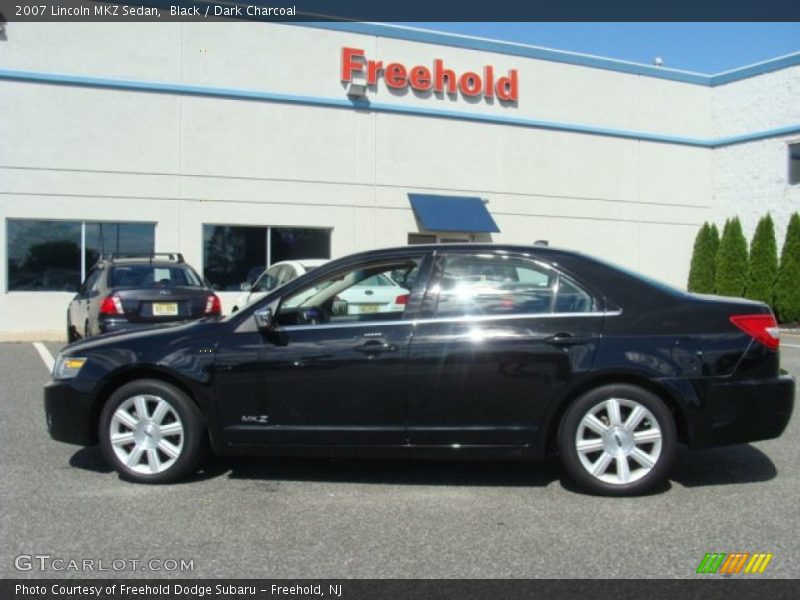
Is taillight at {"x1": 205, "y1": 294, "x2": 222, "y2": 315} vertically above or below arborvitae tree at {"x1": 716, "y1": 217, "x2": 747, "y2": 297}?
below

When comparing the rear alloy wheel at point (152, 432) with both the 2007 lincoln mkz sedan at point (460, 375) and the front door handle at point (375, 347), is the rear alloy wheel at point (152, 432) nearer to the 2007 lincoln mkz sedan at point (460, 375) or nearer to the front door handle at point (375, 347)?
the 2007 lincoln mkz sedan at point (460, 375)

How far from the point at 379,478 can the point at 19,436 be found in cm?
319

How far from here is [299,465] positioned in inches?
221

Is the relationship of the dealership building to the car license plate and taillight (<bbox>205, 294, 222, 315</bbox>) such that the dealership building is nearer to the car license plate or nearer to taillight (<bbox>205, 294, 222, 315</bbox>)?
taillight (<bbox>205, 294, 222, 315</bbox>)

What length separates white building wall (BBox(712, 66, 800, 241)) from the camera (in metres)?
20.9

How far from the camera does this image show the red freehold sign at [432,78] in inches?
712

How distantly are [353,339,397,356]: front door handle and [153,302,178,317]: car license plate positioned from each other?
5.58 meters

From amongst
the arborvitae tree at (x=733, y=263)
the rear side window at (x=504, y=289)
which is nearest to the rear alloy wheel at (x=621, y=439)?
the rear side window at (x=504, y=289)

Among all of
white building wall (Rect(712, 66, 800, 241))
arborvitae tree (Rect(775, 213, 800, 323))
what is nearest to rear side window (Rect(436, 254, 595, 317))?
arborvitae tree (Rect(775, 213, 800, 323))

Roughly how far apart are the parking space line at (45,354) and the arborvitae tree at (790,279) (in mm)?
16641
